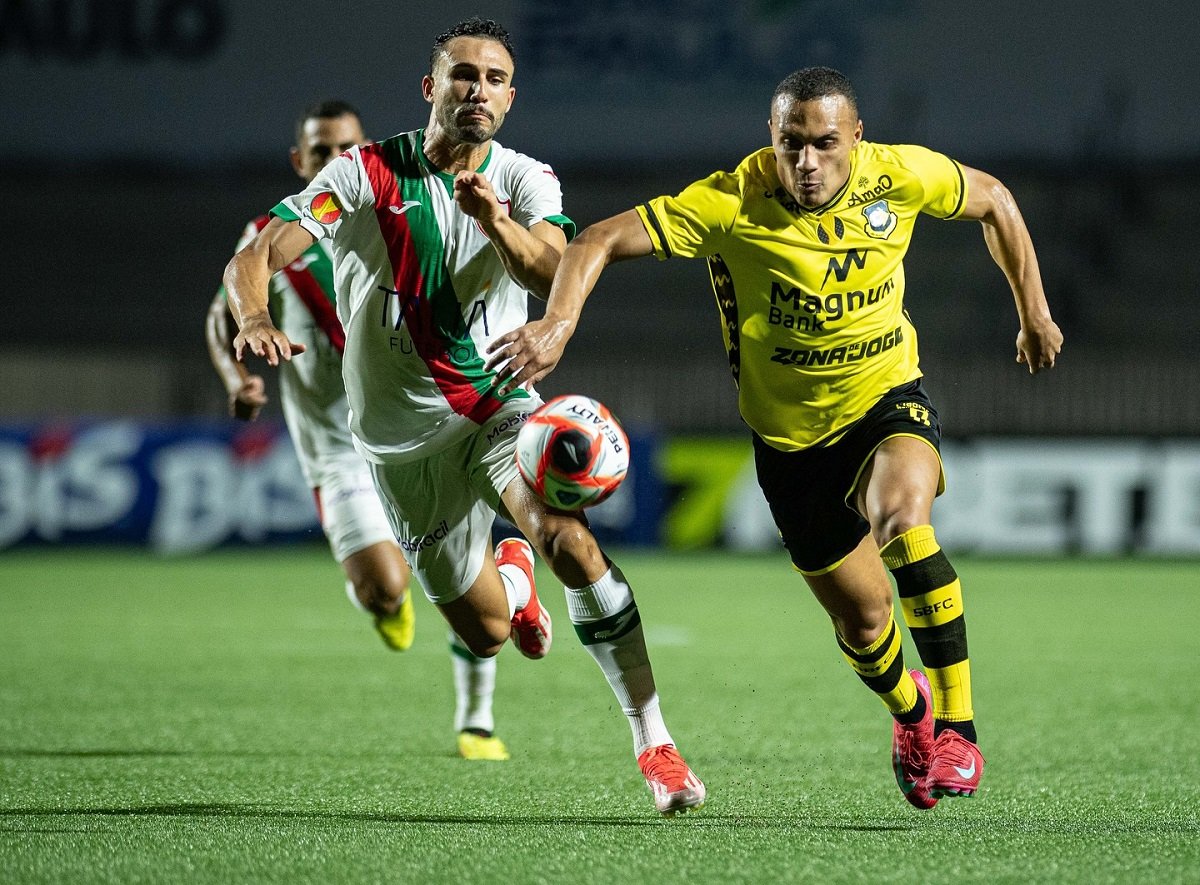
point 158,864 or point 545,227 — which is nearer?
point 158,864

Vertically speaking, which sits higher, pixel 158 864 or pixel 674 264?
pixel 158 864

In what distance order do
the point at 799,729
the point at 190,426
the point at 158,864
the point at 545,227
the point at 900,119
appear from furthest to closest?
the point at 900,119, the point at 190,426, the point at 799,729, the point at 545,227, the point at 158,864

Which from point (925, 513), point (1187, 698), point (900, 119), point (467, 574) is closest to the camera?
point (925, 513)

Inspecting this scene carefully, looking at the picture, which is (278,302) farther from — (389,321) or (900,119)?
(900,119)

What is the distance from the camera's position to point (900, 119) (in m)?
21.2

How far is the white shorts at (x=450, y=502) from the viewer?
17.4ft

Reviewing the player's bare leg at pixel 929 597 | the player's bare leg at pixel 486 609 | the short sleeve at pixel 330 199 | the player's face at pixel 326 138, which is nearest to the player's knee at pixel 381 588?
the player's bare leg at pixel 486 609

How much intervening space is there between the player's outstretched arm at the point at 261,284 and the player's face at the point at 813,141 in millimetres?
1431

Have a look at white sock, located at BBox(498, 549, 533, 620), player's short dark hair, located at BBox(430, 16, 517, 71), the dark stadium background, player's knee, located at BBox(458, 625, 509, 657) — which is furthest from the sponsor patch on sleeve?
the dark stadium background

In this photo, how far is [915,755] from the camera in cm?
499

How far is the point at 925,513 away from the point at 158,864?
220 centimetres

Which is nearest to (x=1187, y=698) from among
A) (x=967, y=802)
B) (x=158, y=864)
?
(x=967, y=802)

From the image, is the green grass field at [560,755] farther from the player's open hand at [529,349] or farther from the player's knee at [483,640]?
the player's open hand at [529,349]

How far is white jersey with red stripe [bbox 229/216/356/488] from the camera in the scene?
6953mm
